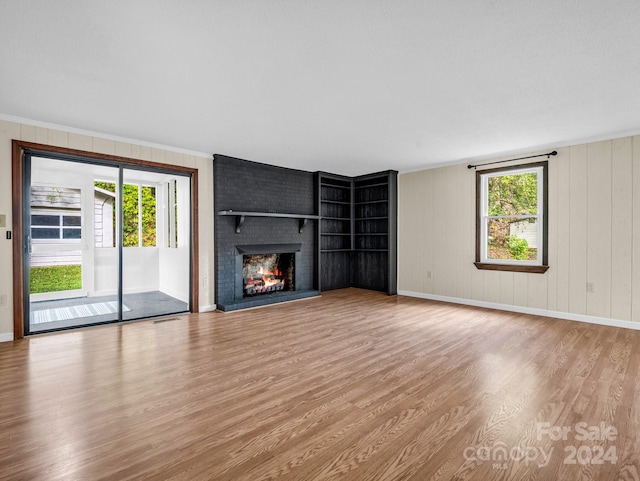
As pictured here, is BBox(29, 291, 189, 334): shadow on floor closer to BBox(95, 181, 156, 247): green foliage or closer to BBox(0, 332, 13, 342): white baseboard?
BBox(0, 332, 13, 342): white baseboard

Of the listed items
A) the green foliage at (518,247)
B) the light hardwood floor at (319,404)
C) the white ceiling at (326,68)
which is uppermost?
the white ceiling at (326,68)

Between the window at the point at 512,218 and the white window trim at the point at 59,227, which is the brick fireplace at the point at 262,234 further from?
the window at the point at 512,218

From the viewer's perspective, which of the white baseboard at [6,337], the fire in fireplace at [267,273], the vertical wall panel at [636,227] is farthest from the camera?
the fire in fireplace at [267,273]

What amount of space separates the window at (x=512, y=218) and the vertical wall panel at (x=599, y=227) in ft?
1.65

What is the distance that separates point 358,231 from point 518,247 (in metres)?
3.20

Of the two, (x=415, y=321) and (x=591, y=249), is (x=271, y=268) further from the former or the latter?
(x=591, y=249)

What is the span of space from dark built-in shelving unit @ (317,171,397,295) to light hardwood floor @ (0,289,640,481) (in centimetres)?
292

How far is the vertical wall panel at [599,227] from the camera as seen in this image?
4.13m

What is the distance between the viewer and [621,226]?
13.3 ft

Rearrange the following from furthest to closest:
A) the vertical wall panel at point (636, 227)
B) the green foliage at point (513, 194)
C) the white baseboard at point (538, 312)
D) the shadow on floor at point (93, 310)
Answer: the green foliage at point (513, 194)
the shadow on floor at point (93, 310)
the white baseboard at point (538, 312)
the vertical wall panel at point (636, 227)

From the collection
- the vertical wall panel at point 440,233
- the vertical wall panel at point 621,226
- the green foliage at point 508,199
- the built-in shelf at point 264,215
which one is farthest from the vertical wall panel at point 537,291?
the built-in shelf at point 264,215

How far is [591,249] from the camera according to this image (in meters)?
4.26

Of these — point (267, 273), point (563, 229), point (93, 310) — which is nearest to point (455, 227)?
point (563, 229)

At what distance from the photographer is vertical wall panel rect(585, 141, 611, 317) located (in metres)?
4.13
